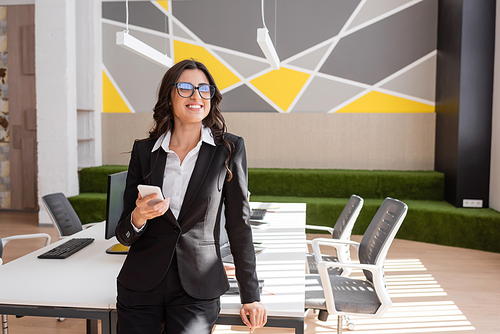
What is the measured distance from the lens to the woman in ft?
4.74

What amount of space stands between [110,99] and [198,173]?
22.3 ft

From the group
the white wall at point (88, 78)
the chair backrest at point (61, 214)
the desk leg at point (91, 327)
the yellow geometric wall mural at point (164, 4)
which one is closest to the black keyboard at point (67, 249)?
the desk leg at point (91, 327)

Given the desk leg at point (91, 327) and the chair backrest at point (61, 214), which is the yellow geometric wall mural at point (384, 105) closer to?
the chair backrest at point (61, 214)

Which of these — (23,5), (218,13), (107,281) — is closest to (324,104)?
(218,13)

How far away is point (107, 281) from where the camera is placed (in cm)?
200

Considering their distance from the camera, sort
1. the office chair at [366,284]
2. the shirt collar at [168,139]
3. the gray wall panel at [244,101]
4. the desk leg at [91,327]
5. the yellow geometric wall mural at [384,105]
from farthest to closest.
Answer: the gray wall panel at [244,101] → the yellow geometric wall mural at [384,105] → the desk leg at [91,327] → the office chair at [366,284] → the shirt collar at [168,139]

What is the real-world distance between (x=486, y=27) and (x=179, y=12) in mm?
4728

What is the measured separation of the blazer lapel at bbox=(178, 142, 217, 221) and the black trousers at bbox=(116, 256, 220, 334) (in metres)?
0.20

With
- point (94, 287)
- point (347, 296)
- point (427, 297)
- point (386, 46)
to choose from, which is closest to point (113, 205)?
point (94, 287)

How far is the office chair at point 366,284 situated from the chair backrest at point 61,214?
1963 mm

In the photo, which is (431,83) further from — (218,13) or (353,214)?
(353,214)

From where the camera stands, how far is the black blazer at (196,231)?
1.45 metres

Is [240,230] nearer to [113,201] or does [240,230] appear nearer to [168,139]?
[168,139]

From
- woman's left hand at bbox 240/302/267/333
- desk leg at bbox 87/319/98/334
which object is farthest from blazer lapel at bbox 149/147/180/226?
desk leg at bbox 87/319/98/334
